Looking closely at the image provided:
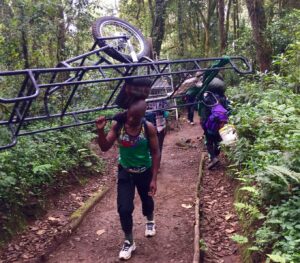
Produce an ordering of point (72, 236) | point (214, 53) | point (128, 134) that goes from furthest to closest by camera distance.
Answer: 1. point (214, 53)
2. point (72, 236)
3. point (128, 134)

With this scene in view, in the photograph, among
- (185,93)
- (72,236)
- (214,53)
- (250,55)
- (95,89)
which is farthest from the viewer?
(214,53)

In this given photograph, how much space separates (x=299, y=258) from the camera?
9.61 ft

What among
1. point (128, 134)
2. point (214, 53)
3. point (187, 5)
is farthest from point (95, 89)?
point (214, 53)

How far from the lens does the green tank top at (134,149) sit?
430 cm

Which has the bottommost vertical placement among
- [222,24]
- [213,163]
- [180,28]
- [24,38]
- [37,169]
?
[213,163]

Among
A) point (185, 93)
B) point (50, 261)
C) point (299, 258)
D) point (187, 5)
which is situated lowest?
point (50, 261)

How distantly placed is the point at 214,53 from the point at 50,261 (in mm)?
20428

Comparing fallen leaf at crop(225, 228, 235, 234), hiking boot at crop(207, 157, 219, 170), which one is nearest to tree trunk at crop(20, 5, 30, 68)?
hiking boot at crop(207, 157, 219, 170)

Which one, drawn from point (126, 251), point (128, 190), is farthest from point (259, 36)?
point (126, 251)

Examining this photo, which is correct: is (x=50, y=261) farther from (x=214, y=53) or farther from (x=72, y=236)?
(x=214, y=53)

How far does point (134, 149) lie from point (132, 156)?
0.09 metres

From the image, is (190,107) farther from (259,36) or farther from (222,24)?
(222,24)

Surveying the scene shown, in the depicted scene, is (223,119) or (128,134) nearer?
(128,134)

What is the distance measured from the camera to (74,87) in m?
3.53
